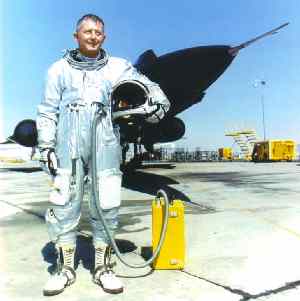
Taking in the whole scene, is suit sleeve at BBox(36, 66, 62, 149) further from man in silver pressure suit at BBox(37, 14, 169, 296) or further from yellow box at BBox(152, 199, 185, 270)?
yellow box at BBox(152, 199, 185, 270)

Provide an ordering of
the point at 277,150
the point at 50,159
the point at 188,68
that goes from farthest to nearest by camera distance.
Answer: the point at 277,150
the point at 188,68
the point at 50,159

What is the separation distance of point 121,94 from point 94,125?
55 centimetres

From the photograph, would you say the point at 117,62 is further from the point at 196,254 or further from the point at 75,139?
the point at 196,254

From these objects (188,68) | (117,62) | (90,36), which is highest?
(188,68)

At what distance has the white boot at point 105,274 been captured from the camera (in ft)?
10.6

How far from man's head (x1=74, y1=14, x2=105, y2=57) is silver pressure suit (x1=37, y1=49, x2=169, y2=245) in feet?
0.44

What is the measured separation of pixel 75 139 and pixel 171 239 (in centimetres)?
128

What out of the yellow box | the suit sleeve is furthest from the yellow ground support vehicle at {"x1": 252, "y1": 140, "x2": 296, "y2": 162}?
the suit sleeve

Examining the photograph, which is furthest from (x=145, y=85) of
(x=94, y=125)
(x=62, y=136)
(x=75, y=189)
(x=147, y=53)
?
(x=147, y=53)

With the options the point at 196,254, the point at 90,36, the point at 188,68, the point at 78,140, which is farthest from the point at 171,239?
the point at 188,68

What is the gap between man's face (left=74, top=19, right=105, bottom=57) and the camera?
346cm

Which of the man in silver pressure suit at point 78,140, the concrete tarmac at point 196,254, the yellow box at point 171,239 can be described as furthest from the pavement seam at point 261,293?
the man in silver pressure suit at point 78,140

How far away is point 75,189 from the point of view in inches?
135

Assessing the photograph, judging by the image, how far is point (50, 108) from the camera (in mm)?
3467
